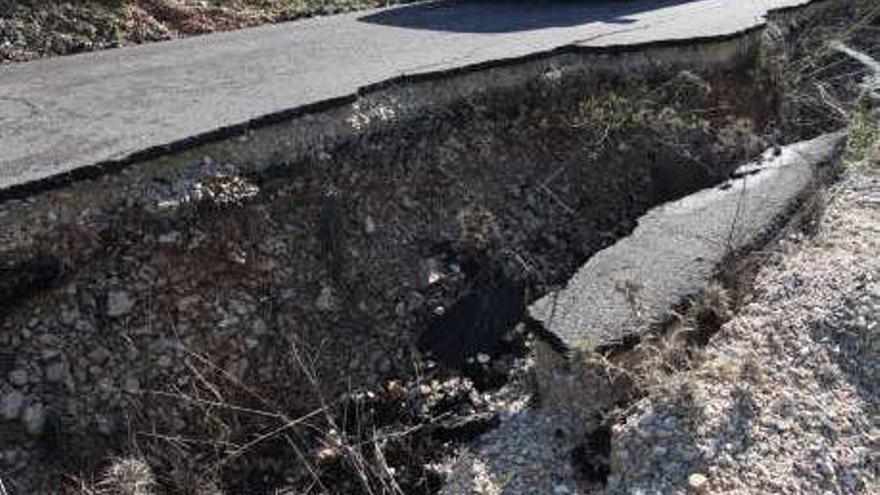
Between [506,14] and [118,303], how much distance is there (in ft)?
13.9

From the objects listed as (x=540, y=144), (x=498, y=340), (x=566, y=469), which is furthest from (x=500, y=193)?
(x=566, y=469)

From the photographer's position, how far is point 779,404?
3363 mm

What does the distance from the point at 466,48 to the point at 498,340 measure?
208cm

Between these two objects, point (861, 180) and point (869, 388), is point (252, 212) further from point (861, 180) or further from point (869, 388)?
point (861, 180)

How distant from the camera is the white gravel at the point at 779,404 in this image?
3164 millimetres

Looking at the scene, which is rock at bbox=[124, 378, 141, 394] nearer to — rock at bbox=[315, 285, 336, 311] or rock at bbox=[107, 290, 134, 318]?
rock at bbox=[107, 290, 134, 318]

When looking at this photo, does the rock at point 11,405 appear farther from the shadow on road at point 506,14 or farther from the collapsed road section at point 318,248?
the shadow on road at point 506,14

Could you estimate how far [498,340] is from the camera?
4.13 meters

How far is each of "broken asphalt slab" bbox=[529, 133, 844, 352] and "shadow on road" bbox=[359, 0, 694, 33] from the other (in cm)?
196

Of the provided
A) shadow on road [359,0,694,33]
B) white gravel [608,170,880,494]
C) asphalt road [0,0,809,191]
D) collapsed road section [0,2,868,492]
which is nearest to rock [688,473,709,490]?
white gravel [608,170,880,494]

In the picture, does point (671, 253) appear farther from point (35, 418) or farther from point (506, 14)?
point (506, 14)

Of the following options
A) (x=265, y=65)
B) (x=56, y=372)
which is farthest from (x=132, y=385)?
(x=265, y=65)

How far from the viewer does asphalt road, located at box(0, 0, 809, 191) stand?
13.6ft

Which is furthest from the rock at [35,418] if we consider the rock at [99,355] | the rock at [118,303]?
the rock at [118,303]
